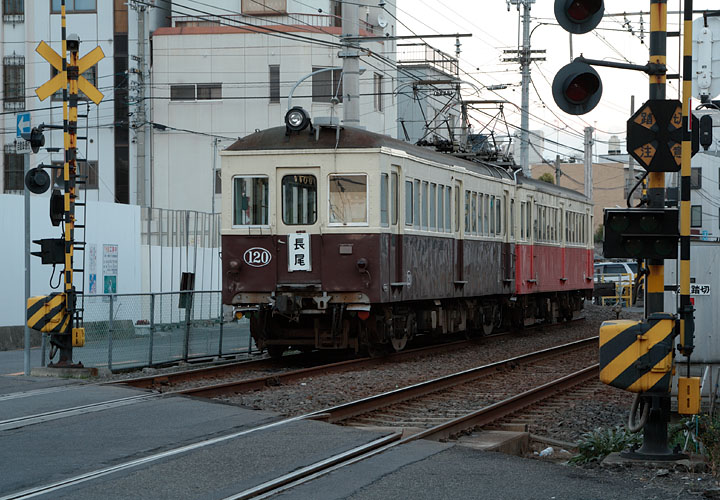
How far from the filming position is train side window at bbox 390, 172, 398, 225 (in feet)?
57.2

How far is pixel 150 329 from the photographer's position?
16688mm

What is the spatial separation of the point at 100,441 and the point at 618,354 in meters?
4.32

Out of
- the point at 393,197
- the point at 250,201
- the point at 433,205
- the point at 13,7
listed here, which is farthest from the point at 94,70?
the point at 393,197

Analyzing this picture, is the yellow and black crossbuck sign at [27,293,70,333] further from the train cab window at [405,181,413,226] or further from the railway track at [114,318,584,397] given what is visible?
the train cab window at [405,181,413,226]

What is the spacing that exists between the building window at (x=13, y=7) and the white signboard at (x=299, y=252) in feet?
105

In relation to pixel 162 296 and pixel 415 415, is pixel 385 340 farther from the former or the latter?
pixel 415 415

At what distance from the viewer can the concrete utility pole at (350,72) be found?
22453 millimetres

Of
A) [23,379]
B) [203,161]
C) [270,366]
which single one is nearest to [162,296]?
[270,366]

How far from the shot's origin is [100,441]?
388 inches

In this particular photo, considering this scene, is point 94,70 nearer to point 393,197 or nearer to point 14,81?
point 14,81

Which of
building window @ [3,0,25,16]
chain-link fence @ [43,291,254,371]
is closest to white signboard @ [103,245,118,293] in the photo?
chain-link fence @ [43,291,254,371]

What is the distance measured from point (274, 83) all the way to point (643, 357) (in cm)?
3584

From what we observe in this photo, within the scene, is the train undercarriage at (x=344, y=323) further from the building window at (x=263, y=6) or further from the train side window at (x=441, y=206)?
the building window at (x=263, y=6)

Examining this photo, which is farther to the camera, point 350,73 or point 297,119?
point 350,73
